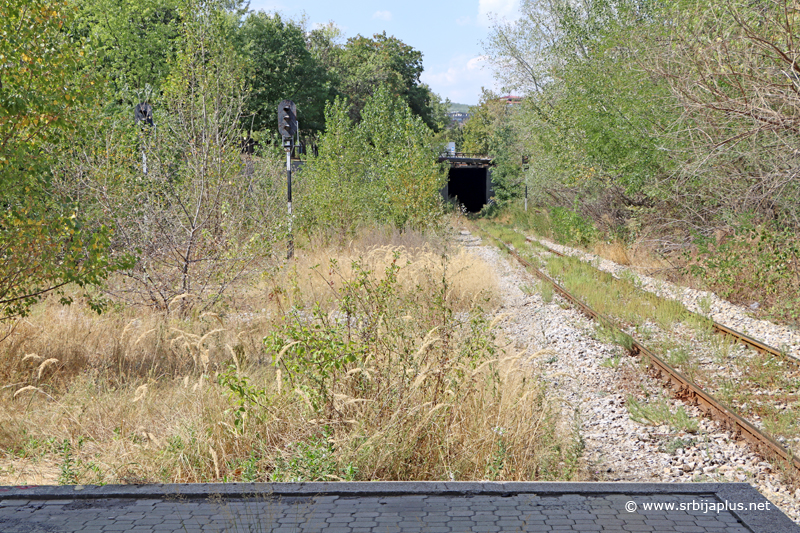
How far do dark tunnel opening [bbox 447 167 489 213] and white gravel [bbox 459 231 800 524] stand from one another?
52083mm

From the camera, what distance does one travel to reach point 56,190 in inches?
379

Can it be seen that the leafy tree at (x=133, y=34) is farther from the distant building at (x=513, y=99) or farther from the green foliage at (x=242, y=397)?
the green foliage at (x=242, y=397)

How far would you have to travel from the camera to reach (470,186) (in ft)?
211

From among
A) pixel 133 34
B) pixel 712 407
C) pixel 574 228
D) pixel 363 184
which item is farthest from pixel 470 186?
pixel 712 407

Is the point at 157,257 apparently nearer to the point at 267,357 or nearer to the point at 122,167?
the point at 122,167

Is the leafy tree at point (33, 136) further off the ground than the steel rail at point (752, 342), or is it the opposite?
the leafy tree at point (33, 136)

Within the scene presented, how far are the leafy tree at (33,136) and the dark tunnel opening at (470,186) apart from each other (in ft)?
Answer: 181

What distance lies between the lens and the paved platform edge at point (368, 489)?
4.21 m

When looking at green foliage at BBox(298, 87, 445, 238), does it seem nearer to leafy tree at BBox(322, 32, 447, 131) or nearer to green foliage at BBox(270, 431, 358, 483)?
green foliage at BBox(270, 431, 358, 483)

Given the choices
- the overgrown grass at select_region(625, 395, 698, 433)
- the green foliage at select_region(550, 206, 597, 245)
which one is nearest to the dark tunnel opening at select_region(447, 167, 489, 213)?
the green foliage at select_region(550, 206, 597, 245)

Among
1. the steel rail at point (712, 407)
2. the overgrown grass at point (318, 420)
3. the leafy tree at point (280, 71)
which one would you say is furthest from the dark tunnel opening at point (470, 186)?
the overgrown grass at point (318, 420)

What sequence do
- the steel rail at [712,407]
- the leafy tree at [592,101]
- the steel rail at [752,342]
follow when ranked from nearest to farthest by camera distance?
the steel rail at [712,407], the steel rail at [752,342], the leafy tree at [592,101]

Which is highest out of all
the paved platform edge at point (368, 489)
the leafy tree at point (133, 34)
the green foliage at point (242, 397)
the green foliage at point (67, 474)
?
the leafy tree at point (133, 34)

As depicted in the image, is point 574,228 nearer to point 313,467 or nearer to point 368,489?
point 313,467
